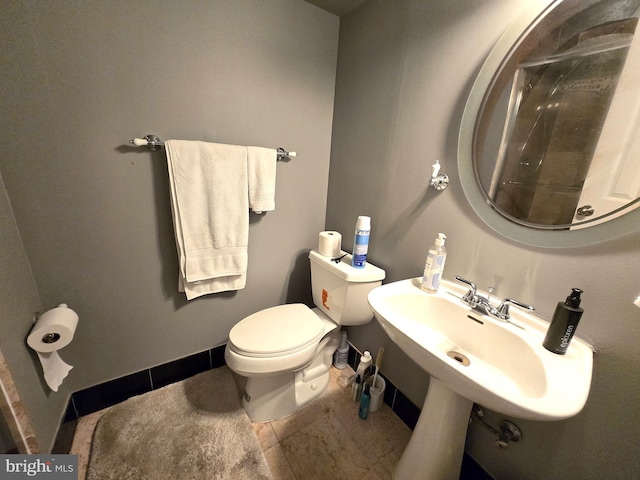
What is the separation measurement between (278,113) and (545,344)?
4.46 ft

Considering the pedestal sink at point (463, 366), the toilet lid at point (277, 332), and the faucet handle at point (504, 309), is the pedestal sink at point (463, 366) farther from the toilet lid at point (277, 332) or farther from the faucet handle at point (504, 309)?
the toilet lid at point (277, 332)

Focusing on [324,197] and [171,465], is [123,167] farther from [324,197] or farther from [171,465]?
[171,465]

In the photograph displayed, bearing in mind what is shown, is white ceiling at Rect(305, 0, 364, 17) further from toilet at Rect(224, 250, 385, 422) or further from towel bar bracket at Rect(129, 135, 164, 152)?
toilet at Rect(224, 250, 385, 422)

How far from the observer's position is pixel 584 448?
2.14 ft

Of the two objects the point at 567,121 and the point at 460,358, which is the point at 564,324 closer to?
the point at 460,358

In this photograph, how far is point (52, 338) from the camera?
85 centimetres

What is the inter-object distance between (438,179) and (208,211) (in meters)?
1.00

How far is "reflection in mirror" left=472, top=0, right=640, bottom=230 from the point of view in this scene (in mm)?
574

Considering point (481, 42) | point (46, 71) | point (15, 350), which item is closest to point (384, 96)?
point (481, 42)

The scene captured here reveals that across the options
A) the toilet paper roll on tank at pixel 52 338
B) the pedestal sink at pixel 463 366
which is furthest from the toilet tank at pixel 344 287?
the toilet paper roll on tank at pixel 52 338

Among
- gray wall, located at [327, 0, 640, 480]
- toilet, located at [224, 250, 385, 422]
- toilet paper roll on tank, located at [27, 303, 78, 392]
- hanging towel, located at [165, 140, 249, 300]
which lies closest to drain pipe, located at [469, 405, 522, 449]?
gray wall, located at [327, 0, 640, 480]

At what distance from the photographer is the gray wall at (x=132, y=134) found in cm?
81

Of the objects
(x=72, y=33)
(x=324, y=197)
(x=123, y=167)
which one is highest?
(x=72, y=33)

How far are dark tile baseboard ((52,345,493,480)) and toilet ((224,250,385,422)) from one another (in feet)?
1.15
